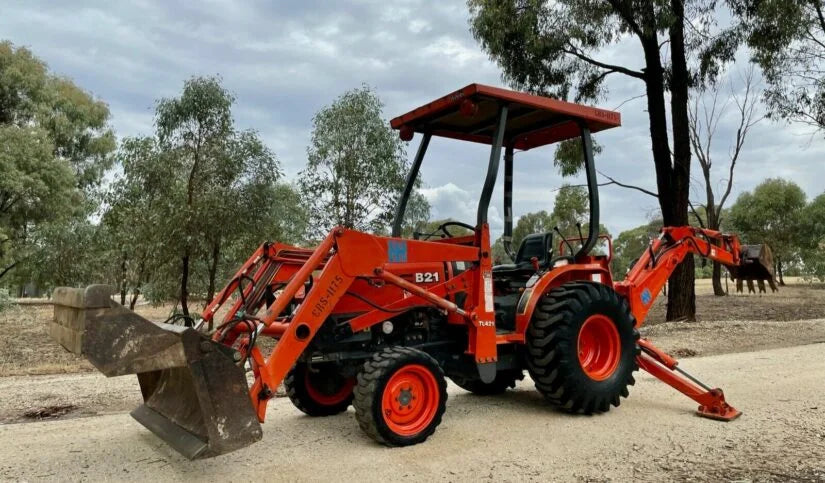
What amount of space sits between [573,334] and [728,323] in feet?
31.3

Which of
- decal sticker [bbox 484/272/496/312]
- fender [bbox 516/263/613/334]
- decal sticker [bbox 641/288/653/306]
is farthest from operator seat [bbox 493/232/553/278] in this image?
decal sticker [bbox 641/288/653/306]

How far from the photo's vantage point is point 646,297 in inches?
265

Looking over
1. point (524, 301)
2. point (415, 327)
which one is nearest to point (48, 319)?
point (415, 327)

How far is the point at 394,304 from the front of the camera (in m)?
5.12

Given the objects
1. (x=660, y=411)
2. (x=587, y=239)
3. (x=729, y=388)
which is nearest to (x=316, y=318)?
(x=587, y=239)

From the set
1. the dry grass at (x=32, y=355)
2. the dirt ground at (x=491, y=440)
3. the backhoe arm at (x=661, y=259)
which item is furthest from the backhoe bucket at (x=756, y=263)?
the dry grass at (x=32, y=355)

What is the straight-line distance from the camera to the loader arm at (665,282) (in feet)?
18.5

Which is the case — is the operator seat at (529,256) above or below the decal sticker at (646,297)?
above

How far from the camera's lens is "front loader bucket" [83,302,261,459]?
3461 mm

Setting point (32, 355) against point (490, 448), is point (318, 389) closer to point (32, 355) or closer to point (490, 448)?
point (490, 448)

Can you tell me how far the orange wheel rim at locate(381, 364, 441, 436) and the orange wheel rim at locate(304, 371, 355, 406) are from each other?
1.01m

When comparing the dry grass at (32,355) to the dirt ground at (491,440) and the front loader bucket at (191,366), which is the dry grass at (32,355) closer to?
the dirt ground at (491,440)

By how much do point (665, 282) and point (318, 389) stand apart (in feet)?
12.8

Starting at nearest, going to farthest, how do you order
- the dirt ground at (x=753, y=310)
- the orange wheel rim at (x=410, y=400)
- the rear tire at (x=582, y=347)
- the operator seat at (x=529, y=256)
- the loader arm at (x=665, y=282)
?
the orange wheel rim at (x=410, y=400) → the rear tire at (x=582, y=347) → the loader arm at (x=665, y=282) → the operator seat at (x=529, y=256) → the dirt ground at (x=753, y=310)
